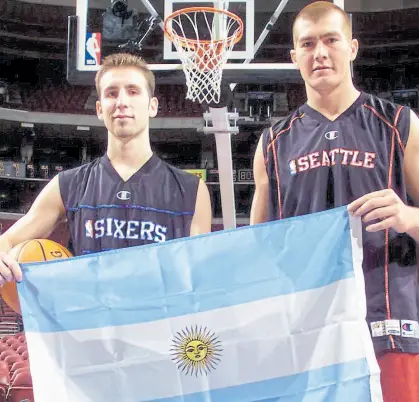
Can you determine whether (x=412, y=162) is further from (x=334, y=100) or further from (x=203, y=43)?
(x=203, y=43)

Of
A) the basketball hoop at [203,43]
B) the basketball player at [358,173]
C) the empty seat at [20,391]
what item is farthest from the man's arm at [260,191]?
the empty seat at [20,391]

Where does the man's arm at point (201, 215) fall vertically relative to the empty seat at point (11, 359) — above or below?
above

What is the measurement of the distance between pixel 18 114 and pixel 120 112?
33.6 feet

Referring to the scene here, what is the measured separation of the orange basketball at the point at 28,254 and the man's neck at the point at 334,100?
1.24 m

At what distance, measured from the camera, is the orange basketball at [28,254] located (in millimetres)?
2453

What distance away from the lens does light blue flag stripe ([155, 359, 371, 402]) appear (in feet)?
6.78

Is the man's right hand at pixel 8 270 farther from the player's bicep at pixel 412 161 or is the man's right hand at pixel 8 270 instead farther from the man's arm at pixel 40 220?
the player's bicep at pixel 412 161

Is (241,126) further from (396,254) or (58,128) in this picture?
(396,254)

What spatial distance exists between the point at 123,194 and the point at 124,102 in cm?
40

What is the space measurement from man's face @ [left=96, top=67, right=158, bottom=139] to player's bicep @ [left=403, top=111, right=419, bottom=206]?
114cm

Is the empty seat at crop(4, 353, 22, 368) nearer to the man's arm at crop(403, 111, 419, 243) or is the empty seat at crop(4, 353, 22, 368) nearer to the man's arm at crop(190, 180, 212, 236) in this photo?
the man's arm at crop(190, 180, 212, 236)

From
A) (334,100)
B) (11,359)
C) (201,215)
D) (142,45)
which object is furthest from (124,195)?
(11,359)

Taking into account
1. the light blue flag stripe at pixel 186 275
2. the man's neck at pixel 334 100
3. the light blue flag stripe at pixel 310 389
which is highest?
the man's neck at pixel 334 100

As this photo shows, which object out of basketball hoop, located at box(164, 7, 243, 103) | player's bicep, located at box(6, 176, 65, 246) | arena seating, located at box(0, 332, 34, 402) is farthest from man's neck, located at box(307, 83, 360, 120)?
arena seating, located at box(0, 332, 34, 402)
